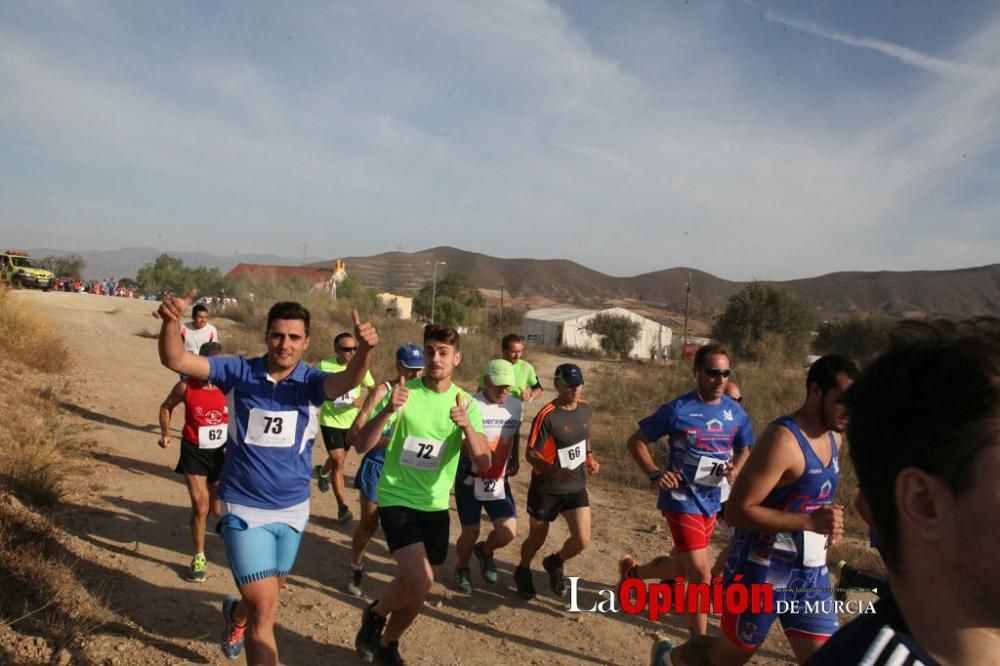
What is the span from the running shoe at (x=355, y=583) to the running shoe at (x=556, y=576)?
1.61 metres

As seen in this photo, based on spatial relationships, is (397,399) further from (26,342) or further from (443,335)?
(26,342)

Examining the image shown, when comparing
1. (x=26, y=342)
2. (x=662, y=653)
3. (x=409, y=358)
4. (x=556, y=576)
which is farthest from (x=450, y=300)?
(x=662, y=653)

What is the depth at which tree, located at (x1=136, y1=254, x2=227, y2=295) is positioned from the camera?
75375mm

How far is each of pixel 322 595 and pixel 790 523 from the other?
3855 mm

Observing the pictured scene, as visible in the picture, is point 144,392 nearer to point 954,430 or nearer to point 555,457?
point 555,457

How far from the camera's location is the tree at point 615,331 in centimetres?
4850

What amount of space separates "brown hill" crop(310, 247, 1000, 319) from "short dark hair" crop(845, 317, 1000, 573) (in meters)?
18.2

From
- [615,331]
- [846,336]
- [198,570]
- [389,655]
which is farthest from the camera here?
[615,331]

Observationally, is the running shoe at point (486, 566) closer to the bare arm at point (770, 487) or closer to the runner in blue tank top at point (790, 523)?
the runner in blue tank top at point (790, 523)

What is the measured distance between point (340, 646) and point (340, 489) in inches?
99.9

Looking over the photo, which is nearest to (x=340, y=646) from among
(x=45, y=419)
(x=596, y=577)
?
(x=596, y=577)

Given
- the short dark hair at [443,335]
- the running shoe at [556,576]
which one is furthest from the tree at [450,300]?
the short dark hair at [443,335]

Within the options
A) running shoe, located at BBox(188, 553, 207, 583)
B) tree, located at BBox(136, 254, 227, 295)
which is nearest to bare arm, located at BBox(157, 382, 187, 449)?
running shoe, located at BBox(188, 553, 207, 583)

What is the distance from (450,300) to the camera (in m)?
61.0
